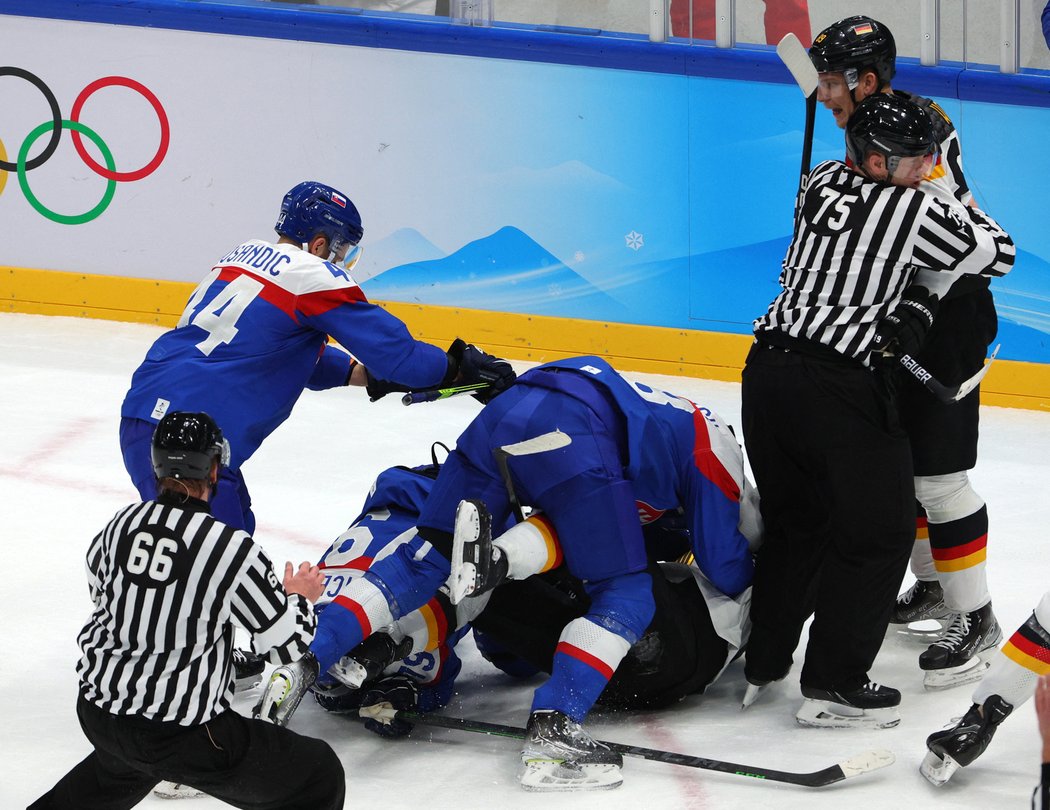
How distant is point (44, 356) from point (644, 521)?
3.67 meters

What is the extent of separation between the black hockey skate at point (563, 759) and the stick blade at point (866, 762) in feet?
1.48

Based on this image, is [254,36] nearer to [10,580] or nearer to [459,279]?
[459,279]

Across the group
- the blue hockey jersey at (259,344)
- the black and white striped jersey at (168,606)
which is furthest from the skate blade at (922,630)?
the black and white striped jersey at (168,606)

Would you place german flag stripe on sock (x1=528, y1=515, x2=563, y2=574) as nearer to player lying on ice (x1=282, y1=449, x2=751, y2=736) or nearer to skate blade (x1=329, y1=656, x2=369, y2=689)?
player lying on ice (x1=282, y1=449, x2=751, y2=736)

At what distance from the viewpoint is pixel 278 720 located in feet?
10.3

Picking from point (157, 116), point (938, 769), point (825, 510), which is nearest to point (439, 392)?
point (825, 510)

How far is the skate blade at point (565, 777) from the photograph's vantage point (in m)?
3.30

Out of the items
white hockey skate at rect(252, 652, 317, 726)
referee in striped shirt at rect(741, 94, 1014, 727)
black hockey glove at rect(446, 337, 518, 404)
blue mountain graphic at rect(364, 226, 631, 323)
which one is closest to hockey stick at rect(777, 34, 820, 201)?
referee in striped shirt at rect(741, 94, 1014, 727)

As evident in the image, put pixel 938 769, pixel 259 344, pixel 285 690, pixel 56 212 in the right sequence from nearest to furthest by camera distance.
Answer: pixel 285 690, pixel 938 769, pixel 259 344, pixel 56 212

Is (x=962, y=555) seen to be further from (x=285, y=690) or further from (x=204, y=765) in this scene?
(x=204, y=765)

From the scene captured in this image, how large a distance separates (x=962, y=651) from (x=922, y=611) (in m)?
0.39

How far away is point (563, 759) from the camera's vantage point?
131 inches

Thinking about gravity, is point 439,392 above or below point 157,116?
below

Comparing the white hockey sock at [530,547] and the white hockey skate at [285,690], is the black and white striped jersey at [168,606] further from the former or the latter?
the white hockey sock at [530,547]
